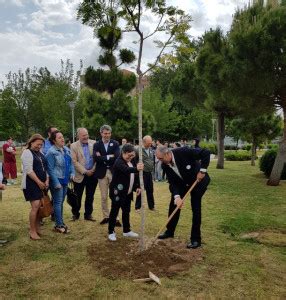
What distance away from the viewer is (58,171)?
21.1 feet

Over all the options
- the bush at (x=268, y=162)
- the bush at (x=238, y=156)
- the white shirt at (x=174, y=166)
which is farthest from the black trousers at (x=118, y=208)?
the bush at (x=238, y=156)

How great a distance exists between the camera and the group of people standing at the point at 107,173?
5.70 metres

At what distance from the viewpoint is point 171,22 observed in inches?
216

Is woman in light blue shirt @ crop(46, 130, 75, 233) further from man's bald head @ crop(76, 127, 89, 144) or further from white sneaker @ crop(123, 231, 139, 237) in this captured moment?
white sneaker @ crop(123, 231, 139, 237)

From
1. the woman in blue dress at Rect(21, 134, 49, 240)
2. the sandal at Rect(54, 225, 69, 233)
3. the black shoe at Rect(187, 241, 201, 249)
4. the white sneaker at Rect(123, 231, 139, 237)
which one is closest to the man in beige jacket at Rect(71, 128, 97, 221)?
the sandal at Rect(54, 225, 69, 233)

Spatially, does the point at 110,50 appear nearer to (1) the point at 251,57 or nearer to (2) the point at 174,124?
(1) the point at 251,57

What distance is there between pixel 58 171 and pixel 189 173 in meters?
2.37

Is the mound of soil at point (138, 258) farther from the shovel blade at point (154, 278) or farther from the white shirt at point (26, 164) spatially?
the white shirt at point (26, 164)

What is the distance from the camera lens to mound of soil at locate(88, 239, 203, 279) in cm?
480

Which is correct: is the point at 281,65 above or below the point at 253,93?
above

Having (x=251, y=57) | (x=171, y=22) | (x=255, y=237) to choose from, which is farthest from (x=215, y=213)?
(x=251, y=57)

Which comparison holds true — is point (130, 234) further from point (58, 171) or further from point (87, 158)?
point (87, 158)

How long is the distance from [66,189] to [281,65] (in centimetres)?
850

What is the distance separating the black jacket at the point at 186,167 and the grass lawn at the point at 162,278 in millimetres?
1037
